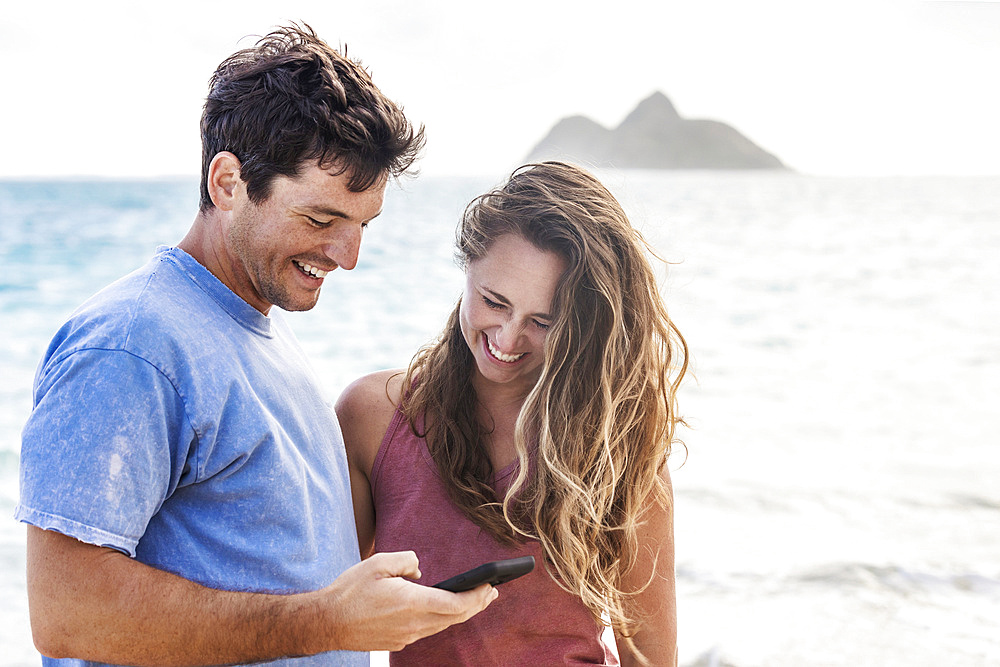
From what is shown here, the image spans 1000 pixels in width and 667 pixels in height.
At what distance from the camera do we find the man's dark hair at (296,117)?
180 centimetres

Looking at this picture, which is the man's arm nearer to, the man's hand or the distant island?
the man's hand

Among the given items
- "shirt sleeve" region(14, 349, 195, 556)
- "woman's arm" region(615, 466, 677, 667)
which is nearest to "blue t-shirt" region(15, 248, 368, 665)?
"shirt sleeve" region(14, 349, 195, 556)

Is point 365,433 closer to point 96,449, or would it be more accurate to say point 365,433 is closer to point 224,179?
point 224,179

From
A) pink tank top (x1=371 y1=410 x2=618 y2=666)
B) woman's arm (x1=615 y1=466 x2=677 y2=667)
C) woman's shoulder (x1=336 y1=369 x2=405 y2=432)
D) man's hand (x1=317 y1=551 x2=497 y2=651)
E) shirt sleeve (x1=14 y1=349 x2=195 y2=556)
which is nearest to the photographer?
shirt sleeve (x1=14 y1=349 x2=195 y2=556)

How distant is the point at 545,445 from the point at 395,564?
831 mm

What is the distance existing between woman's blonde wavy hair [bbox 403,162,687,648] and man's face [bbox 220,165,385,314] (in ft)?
1.81

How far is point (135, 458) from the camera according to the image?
4.80ft

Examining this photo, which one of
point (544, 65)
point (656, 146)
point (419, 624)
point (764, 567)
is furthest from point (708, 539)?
point (656, 146)

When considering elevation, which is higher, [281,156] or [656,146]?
[281,156]

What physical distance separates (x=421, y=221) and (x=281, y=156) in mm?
26041

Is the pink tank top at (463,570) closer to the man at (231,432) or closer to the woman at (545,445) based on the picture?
the woman at (545,445)

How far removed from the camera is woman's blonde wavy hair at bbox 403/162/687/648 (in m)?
2.28

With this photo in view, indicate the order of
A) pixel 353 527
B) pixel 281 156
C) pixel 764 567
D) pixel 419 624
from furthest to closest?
pixel 764 567
pixel 353 527
pixel 281 156
pixel 419 624

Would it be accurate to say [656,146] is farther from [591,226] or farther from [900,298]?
[591,226]
